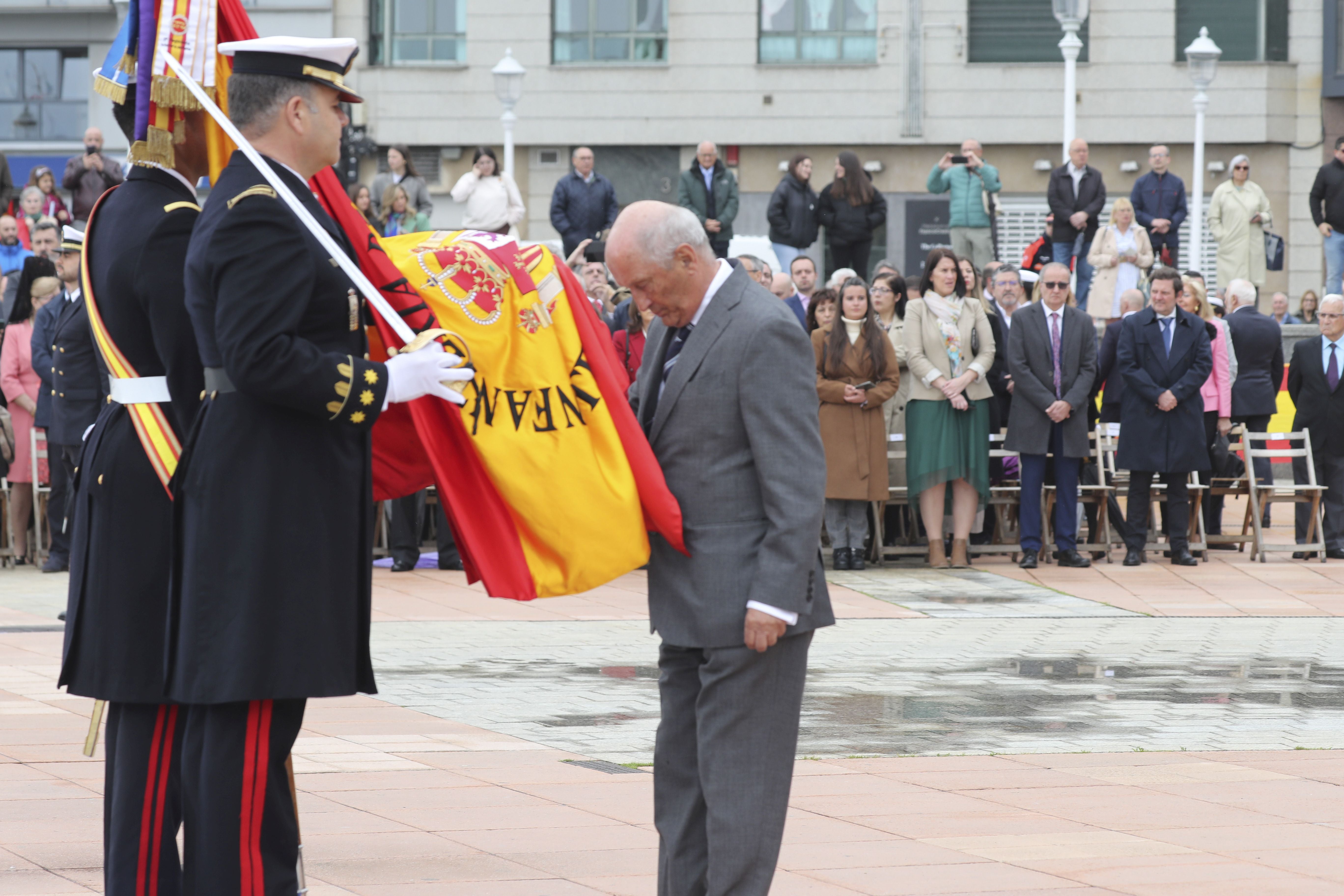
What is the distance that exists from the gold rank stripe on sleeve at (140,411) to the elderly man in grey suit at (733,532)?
1.07 m

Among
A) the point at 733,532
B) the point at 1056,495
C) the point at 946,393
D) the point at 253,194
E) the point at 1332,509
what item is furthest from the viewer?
the point at 1332,509

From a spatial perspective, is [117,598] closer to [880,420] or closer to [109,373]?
[109,373]

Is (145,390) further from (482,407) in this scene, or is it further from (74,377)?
(74,377)

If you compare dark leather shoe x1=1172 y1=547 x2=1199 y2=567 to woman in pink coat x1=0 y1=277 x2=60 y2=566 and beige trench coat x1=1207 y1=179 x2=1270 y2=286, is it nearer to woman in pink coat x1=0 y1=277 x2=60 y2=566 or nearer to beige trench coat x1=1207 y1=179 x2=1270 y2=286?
woman in pink coat x1=0 y1=277 x2=60 y2=566

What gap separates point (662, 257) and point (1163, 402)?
35.1 feet

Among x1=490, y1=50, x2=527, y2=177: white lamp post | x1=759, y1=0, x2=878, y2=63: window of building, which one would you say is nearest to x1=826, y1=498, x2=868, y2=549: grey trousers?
x1=490, y1=50, x2=527, y2=177: white lamp post

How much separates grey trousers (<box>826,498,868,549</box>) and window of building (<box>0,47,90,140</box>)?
82.1 ft

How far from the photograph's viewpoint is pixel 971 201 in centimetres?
2208

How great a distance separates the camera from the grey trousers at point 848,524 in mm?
14727

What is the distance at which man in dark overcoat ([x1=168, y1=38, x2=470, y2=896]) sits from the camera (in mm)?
4059

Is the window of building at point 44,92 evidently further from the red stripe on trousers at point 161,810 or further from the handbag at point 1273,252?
the red stripe on trousers at point 161,810

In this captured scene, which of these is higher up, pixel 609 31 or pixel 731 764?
pixel 609 31

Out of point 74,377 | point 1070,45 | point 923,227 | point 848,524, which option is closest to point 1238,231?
point 1070,45

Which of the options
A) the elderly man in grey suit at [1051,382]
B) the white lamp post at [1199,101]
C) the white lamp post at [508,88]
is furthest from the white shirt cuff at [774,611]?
the white lamp post at [1199,101]
